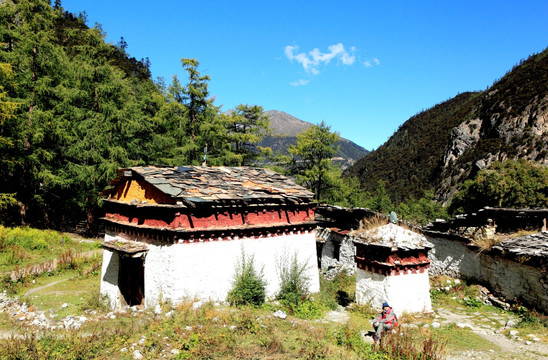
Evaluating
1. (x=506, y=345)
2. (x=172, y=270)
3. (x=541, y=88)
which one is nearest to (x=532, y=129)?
(x=541, y=88)

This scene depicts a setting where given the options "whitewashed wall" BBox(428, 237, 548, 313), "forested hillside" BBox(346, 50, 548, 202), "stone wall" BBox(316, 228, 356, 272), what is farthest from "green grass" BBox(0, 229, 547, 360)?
"forested hillside" BBox(346, 50, 548, 202)

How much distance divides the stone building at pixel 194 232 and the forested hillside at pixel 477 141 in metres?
60.6

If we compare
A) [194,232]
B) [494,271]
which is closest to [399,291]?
[494,271]

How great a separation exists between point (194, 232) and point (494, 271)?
440 inches

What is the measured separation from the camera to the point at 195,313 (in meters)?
9.77

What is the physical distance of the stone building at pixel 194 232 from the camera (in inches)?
428

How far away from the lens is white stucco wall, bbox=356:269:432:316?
10406 mm

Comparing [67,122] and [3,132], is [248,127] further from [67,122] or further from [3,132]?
[3,132]

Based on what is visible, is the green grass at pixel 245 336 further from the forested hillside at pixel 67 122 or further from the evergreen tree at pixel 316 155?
the evergreen tree at pixel 316 155

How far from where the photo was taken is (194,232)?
1086 cm

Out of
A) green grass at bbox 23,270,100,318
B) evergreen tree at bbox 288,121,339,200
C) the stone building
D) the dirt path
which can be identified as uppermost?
evergreen tree at bbox 288,121,339,200

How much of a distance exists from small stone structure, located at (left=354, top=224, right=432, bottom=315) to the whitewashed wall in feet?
10.7

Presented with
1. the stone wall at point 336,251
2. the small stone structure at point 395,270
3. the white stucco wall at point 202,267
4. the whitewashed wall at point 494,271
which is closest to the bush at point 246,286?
the white stucco wall at point 202,267

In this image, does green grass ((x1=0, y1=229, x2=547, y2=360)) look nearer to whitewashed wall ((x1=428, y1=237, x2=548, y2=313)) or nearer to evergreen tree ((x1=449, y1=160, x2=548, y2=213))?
whitewashed wall ((x1=428, y1=237, x2=548, y2=313))
